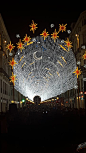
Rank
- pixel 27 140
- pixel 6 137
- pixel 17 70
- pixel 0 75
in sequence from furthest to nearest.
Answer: pixel 0 75, pixel 17 70, pixel 6 137, pixel 27 140

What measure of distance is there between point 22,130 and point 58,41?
1377 centimetres

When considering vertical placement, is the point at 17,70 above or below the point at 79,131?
above

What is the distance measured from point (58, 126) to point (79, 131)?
6.20 ft

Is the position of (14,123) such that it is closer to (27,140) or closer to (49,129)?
(49,129)

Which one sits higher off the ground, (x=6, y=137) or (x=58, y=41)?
(x=58, y=41)

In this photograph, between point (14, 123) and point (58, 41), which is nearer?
point (14, 123)

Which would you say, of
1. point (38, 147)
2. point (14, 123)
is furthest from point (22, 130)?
point (38, 147)

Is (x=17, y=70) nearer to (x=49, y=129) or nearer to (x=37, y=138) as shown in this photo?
(x=49, y=129)

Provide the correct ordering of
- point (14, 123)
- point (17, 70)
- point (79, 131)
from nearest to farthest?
point (79, 131), point (14, 123), point (17, 70)

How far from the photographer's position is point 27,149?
12.9m

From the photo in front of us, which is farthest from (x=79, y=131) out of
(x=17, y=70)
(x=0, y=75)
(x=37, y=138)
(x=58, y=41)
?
(x=0, y=75)

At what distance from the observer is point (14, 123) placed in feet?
71.2

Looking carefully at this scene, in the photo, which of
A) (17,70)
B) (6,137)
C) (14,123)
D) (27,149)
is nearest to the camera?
(27,149)

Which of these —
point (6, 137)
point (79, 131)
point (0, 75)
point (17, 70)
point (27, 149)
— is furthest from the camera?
point (0, 75)
